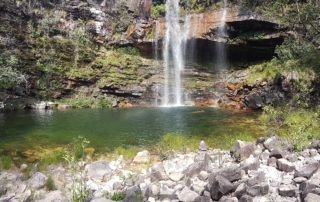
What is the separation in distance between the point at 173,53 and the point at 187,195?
2678 cm

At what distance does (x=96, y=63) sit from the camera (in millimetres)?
27906

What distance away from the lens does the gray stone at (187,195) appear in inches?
125

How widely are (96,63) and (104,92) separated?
4.60m

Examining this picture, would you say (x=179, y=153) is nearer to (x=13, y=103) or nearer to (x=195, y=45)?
(x=13, y=103)

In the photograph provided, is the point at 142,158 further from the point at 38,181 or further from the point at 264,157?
the point at 264,157

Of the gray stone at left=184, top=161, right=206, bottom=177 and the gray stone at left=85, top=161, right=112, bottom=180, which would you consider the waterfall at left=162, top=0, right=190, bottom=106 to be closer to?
the gray stone at left=85, top=161, right=112, bottom=180

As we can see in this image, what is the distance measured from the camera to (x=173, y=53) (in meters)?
Answer: 28.6

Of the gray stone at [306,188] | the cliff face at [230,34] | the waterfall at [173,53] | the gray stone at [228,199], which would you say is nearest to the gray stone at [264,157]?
the gray stone at [306,188]

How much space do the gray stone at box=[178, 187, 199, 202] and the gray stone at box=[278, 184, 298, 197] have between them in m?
1.33

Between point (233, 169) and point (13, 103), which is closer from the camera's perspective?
point (233, 169)

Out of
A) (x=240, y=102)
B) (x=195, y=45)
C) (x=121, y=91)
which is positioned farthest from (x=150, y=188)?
(x=195, y=45)

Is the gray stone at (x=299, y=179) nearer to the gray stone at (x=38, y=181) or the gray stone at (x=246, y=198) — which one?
the gray stone at (x=246, y=198)

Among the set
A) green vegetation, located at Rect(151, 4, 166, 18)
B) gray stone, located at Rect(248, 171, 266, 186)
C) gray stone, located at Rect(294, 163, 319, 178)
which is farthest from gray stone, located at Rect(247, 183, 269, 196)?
green vegetation, located at Rect(151, 4, 166, 18)

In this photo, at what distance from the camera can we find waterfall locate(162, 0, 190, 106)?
27.5 meters
